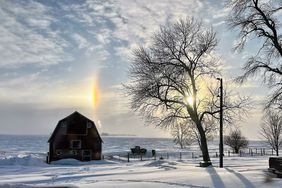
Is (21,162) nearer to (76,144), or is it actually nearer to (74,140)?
(74,140)

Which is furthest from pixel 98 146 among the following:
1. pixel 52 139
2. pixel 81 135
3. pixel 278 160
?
pixel 278 160

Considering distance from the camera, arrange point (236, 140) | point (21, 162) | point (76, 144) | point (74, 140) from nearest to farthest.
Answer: point (21, 162) < point (74, 140) < point (76, 144) < point (236, 140)

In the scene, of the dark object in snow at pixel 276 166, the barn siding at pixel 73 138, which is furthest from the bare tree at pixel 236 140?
the dark object in snow at pixel 276 166

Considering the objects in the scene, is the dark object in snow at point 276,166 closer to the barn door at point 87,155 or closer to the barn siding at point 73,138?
the barn siding at point 73,138

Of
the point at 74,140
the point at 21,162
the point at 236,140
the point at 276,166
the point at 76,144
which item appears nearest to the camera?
the point at 276,166

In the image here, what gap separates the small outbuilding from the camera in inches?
2237

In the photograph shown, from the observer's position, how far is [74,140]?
57.7 meters

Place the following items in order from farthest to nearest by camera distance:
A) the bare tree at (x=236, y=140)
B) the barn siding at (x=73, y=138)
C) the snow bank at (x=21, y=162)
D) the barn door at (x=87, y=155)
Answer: the bare tree at (x=236, y=140) → the barn door at (x=87, y=155) → the barn siding at (x=73, y=138) → the snow bank at (x=21, y=162)

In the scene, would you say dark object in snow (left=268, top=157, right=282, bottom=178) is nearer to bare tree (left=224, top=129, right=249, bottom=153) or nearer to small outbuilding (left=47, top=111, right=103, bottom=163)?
small outbuilding (left=47, top=111, right=103, bottom=163)

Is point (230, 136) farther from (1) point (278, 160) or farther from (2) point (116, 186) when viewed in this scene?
(2) point (116, 186)

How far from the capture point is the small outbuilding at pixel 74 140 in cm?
5683

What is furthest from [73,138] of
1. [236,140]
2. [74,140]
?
[236,140]

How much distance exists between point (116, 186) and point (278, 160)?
9.75 meters

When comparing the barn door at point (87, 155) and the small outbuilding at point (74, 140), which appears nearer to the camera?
the small outbuilding at point (74, 140)
